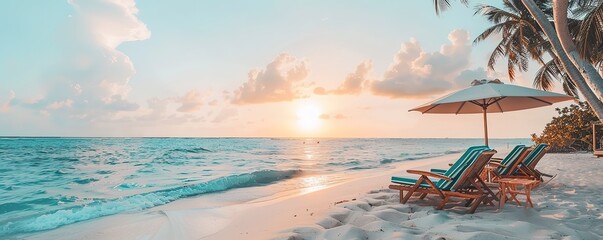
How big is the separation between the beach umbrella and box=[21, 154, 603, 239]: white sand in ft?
5.21

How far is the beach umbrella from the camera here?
18.7 feet

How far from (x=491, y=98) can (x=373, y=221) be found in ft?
14.3

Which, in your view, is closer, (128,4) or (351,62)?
(128,4)

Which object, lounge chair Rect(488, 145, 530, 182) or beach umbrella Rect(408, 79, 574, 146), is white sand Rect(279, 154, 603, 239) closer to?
lounge chair Rect(488, 145, 530, 182)

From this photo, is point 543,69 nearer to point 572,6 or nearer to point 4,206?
point 572,6

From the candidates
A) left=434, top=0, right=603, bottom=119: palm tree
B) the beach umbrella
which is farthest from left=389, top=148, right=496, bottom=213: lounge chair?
left=434, top=0, right=603, bottom=119: palm tree

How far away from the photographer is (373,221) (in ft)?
13.2

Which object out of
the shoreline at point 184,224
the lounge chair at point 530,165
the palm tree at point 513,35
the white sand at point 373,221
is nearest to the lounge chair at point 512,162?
the lounge chair at point 530,165

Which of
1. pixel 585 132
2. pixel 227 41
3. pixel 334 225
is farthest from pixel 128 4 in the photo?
pixel 585 132

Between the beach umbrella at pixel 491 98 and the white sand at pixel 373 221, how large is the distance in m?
1.59

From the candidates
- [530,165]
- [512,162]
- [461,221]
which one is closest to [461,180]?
[461,221]

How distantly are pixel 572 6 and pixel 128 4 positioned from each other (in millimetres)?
15227

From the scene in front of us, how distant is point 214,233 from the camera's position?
4.53 metres

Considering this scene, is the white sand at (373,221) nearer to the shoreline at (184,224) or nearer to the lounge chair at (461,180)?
the shoreline at (184,224)
